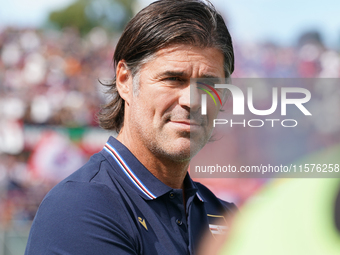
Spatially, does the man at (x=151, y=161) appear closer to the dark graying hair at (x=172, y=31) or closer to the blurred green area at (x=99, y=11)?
the dark graying hair at (x=172, y=31)

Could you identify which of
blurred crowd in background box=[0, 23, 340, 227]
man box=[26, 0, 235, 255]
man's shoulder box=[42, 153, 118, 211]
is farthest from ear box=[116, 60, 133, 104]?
blurred crowd in background box=[0, 23, 340, 227]

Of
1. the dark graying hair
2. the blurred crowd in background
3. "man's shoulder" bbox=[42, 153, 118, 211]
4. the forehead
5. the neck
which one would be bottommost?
the blurred crowd in background

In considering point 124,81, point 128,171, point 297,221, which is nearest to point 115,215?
point 128,171

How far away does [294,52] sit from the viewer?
7738 millimetres

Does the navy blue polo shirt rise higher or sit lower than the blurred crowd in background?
higher

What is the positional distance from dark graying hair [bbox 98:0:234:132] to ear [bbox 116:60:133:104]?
27 millimetres

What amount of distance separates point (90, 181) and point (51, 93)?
624cm

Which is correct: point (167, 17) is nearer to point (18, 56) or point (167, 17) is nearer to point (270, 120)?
point (270, 120)

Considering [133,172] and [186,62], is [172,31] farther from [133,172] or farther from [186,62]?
[133,172]

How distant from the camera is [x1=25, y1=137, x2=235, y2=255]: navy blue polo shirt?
1.07m

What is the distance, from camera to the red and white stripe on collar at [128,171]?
1.29m

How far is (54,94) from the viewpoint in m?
7.12

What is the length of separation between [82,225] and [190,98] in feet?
1.68

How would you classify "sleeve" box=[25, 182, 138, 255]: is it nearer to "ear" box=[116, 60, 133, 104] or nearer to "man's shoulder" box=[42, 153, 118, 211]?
"man's shoulder" box=[42, 153, 118, 211]
